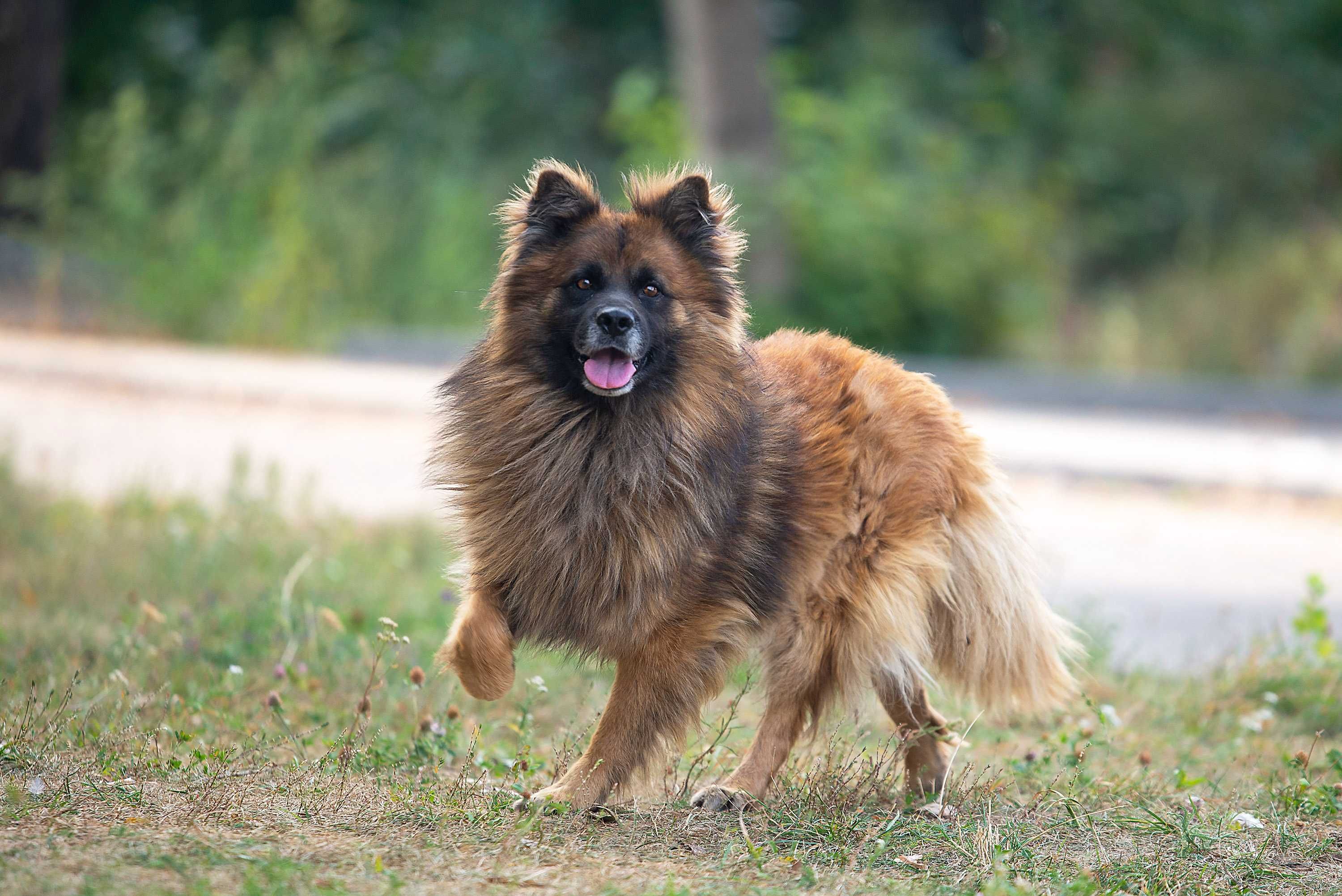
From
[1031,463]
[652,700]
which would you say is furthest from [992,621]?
[1031,463]

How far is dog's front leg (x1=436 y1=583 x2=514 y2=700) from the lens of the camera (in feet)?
13.6

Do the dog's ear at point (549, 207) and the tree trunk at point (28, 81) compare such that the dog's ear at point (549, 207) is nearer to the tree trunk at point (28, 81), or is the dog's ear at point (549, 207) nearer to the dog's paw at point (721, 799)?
the dog's paw at point (721, 799)

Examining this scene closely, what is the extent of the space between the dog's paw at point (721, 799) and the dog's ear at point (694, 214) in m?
1.67

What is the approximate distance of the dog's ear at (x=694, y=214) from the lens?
14.9 ft

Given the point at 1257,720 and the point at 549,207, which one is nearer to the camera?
the point at 549,207

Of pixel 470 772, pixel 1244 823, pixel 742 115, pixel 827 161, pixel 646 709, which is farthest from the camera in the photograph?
pixel 827 161

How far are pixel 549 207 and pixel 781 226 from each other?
462 inches

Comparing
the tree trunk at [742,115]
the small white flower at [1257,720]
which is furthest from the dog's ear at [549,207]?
Answer: the tree trunk at [742,115]

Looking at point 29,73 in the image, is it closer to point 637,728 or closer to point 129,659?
point 129,659

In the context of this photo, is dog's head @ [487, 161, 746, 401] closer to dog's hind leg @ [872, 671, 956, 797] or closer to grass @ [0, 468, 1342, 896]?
grass @ [0, 468, 1342, 896]

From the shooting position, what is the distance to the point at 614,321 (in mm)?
4246

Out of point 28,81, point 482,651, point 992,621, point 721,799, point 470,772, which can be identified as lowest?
point 470,772

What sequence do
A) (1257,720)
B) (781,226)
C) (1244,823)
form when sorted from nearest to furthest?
(1244,823), (1257,720), (781,226)

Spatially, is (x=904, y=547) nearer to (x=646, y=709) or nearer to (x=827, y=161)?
(x=646, y=709)
